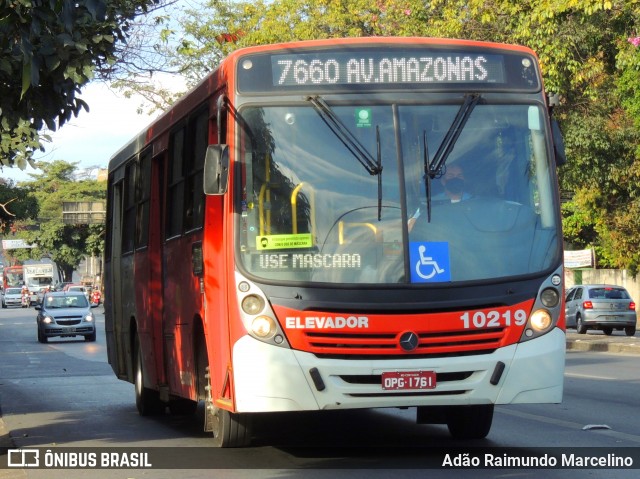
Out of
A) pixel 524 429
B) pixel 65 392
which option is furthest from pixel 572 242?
pixel 524 429

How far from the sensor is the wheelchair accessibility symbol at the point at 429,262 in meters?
9.35

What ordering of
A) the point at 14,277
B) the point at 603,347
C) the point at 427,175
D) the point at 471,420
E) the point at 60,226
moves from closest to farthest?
the point at 427,175
the point at 471,420
the point at 603,347
the point at 60,226
the point at 14,277

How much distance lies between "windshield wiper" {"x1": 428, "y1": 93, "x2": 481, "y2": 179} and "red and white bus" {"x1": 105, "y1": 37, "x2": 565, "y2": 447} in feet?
0.04

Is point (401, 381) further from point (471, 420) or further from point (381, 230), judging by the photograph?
point (471, 420)

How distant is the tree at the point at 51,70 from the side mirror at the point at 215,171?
128cm

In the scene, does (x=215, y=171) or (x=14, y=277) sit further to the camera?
(x=14, y=277)

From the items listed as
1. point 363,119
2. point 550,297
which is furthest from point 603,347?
point 363,119

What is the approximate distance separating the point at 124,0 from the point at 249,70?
273 cm

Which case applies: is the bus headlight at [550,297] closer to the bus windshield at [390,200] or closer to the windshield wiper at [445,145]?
the bus windshield at [390,200]

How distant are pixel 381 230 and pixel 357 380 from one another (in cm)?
116

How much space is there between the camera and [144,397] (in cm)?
1477

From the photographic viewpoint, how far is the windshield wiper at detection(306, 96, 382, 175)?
952 centimetres

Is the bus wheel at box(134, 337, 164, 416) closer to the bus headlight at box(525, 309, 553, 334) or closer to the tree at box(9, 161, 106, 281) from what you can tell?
the bus headlight at box(525, 309, 553, 334)

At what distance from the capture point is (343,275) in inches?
368
